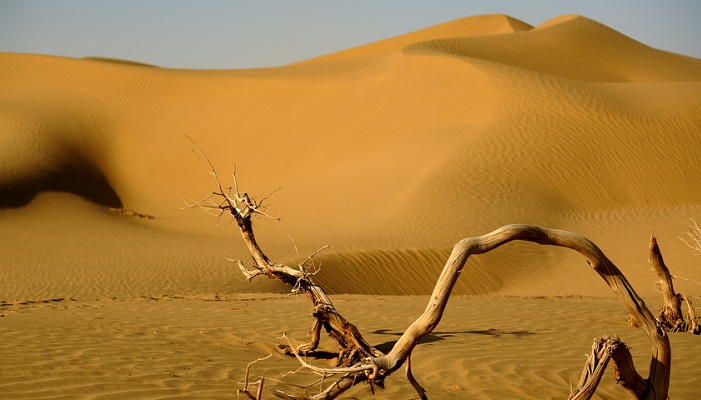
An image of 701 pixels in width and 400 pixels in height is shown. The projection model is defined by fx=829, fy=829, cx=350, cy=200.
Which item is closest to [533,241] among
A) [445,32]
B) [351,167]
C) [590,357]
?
[590,357]

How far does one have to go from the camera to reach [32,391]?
580 centimetres

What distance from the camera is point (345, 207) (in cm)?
2459

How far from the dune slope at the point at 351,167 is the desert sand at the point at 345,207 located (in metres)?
0.11

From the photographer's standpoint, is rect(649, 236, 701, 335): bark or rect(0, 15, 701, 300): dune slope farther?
rect(0, 15, 701, 300): dune slope

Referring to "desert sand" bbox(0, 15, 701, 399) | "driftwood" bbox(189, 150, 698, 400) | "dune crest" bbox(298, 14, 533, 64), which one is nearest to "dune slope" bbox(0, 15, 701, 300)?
"desert sand" bbox(0, 15, 701, 399)

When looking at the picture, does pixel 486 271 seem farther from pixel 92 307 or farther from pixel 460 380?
pixel 460 380

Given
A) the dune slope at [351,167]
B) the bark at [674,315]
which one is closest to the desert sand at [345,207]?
the dune slope at [351,167]

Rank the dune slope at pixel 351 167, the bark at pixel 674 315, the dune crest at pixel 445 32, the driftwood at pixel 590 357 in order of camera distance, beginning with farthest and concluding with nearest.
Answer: the dune crest at pixel 445 32 < the dune slope at pixel 351 167 < the bark at pixel 674 315 < the driftwood at pixel 590 357

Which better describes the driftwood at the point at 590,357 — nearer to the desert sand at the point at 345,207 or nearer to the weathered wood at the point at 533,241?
the weathered wood at the point at 533,241

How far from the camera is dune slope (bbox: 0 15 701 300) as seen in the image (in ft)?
61.6

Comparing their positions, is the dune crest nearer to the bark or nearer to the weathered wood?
the bark

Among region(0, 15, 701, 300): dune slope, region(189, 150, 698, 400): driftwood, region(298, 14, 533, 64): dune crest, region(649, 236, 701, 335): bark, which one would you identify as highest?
region(298, 14, 533, 64): dune crest

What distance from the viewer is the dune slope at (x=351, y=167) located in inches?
739

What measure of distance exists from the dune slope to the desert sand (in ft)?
0.35
